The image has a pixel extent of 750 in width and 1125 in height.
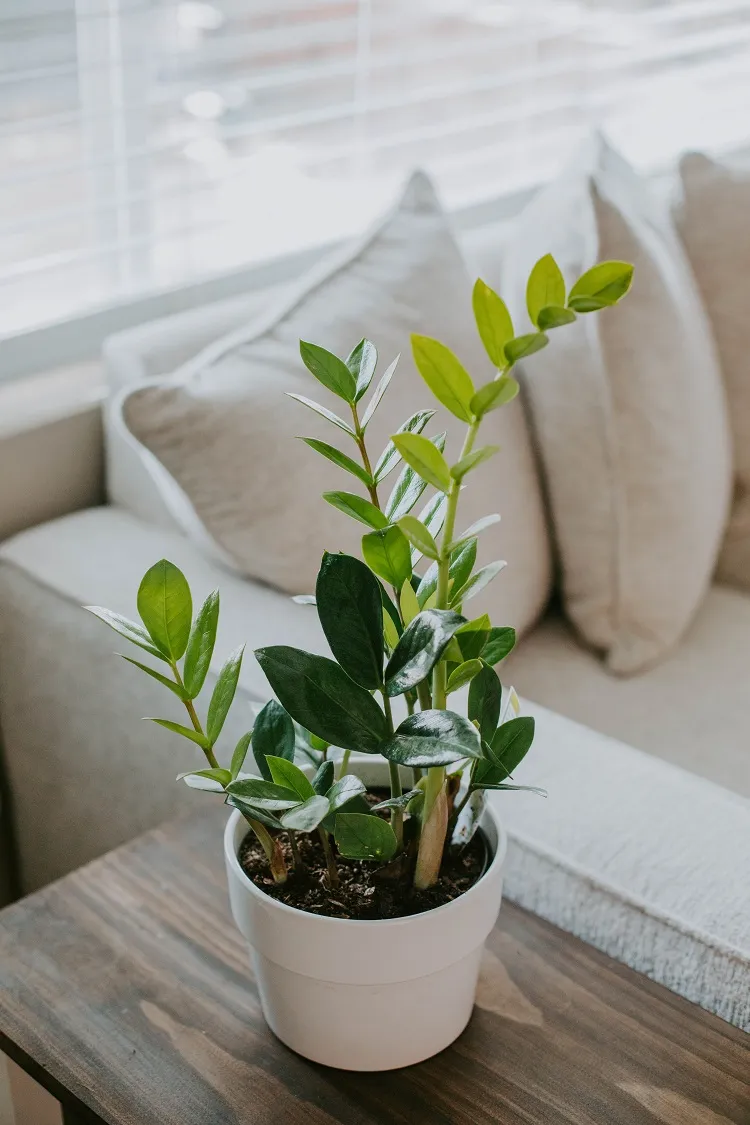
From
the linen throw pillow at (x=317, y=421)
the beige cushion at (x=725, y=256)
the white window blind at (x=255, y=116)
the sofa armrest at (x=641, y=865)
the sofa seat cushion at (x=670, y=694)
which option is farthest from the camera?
the beige cushion at (x=725, y=256)

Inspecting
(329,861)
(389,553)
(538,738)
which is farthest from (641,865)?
(389,553)

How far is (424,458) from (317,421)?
555 millimetres

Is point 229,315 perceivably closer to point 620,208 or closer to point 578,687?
point 620,208

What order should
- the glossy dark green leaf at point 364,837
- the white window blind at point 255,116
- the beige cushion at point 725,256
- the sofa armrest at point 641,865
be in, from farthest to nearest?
1. the beige cushion at point 725,256
2. the white window blind at point 255,116
3. the sofa armrest at point 641,865
4. the glossy dark green leaf at point 364,837

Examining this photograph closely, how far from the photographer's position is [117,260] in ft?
4.74

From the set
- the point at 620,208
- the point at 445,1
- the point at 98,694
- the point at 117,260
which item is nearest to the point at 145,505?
the point at 98,694

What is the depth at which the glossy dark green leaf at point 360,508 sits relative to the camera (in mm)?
610

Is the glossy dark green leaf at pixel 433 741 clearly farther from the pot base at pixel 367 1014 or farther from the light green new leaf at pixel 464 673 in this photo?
the pot base at pixel 367 1014

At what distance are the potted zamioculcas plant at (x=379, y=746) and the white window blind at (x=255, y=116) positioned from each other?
32.7 inches

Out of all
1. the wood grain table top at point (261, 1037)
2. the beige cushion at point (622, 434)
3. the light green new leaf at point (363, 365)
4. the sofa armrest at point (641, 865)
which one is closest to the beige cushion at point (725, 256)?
the beige cushion at point (622, 434)

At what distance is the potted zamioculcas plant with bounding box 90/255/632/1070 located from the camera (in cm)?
57

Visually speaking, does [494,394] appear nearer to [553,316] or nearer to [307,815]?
[553,316]

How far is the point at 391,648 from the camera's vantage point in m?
0.65

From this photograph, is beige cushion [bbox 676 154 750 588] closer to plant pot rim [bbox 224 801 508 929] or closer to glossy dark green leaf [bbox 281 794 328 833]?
plant pot rim [bbox 224 801 508 929]
